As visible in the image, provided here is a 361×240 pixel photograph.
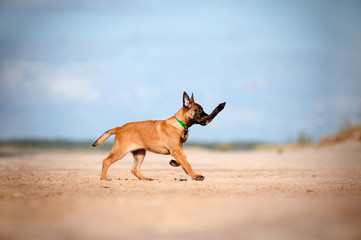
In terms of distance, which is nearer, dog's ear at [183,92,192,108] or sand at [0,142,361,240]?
sand at [0,142,361,240]

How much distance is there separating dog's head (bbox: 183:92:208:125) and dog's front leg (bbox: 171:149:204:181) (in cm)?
74

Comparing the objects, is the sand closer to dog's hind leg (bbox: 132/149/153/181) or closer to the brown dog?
the brown dog

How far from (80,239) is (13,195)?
3810 millimetres

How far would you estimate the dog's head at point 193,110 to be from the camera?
35.9ft

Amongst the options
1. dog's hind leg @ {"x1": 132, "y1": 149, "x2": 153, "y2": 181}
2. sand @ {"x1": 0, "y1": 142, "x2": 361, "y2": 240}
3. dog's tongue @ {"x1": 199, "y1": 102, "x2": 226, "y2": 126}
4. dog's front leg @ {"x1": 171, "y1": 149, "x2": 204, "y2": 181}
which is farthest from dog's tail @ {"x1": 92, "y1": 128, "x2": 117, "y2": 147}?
dog's tongue @ {"x1": 199, "y1": 102, "x2": 226, "y2": 126}

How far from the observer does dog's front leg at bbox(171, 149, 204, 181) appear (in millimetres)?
10656

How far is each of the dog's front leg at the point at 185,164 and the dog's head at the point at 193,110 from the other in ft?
2.44

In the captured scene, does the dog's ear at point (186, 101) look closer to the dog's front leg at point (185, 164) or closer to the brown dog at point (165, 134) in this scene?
the brown dog at point (165, 134)

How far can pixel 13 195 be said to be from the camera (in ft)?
27.2

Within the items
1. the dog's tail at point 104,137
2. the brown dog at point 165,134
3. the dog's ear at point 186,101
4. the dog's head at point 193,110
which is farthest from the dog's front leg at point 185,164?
the dog's tail at point 104,137

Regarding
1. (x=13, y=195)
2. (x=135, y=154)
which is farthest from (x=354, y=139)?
(x=13, y=195)

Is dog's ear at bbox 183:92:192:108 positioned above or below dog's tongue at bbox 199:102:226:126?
above

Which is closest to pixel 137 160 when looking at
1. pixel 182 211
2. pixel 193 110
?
pixel 193 110

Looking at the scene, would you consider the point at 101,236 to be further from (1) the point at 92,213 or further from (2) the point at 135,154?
(2) the point at 135,154
